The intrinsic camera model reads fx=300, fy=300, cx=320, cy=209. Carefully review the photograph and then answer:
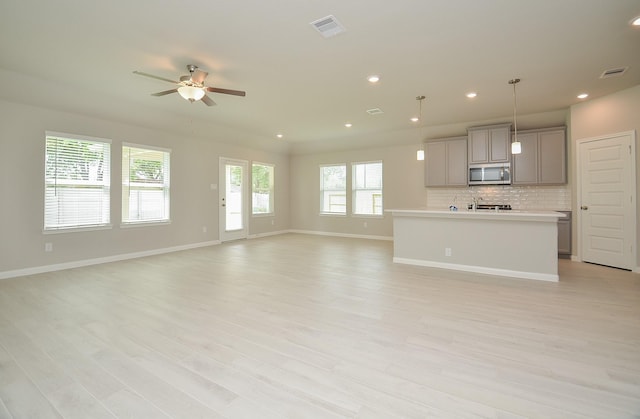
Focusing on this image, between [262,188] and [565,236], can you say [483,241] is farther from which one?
[262,188]

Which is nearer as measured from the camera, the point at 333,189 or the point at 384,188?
the point at 384,188

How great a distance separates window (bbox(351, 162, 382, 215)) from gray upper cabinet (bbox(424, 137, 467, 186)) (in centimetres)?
149

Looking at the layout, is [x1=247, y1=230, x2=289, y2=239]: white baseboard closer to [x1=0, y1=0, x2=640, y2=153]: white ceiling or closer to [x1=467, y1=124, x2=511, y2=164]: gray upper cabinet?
[x1=0, y1=0, x2=640, y2=153]: white ceiling

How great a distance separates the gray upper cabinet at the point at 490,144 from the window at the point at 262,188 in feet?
18.0

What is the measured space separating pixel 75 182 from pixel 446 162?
7.34m

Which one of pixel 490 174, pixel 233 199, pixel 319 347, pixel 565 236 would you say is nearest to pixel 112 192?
pixel 233 199

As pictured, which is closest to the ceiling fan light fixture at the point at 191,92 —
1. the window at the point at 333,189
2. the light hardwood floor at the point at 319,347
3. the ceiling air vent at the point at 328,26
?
the ceiling air vent at the point at 328,26

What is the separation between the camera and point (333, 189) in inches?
364

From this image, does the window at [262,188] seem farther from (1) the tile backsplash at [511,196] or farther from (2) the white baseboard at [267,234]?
→ (1) the tile backsplash at [511,196]

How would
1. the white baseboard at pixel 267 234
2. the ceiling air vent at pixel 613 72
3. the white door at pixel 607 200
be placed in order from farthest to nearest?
the white baseboard at pixel 267 234
the white door at pixel 607 200
the ceiling air vent at pixel 613 72

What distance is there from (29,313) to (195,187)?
4.26 meters

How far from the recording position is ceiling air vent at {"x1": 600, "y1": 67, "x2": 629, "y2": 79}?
3953 millimetres

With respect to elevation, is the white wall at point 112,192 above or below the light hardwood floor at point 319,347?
above

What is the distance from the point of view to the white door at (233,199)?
7.69 metres
